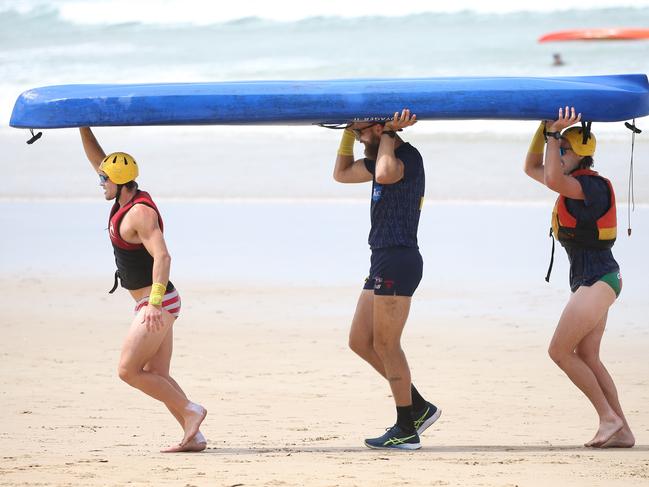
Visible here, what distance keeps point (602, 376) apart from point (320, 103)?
6.77 feet

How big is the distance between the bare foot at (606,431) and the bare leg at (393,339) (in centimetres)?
97

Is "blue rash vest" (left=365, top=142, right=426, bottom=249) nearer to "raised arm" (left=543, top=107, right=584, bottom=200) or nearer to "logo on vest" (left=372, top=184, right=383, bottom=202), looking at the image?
"logo on vest" (left=372, top=184, right=383, bottom=202)

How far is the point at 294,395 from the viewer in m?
7.56

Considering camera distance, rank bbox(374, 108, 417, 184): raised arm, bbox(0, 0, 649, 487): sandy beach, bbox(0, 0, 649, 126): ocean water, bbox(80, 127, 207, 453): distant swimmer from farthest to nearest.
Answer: bbox(0, 0, 649, 126): ocean water → bbox(374, 108, 417, 184): raised arm → bbox(80, 127, 207, 453): distant swimmer → bbox(0, 0, 649, 487): sandy beach

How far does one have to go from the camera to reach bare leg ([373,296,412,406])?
6109 mm

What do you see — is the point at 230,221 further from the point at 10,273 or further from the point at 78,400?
the point at 78,400

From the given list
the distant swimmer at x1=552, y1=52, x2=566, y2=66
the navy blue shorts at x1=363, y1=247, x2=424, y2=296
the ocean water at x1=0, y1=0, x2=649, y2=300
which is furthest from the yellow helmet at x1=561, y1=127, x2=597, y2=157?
the distant swimmer at x1=552, y1=52, x2=566, y2=66

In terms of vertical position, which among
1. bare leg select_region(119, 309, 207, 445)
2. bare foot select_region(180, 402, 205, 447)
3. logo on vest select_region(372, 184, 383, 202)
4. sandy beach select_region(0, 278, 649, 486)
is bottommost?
sandy beach select_region(0, 278, 649, 486)

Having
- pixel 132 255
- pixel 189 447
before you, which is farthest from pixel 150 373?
pixel 132 255

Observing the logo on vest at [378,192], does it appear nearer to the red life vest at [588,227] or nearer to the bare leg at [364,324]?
the bare leg at [364,324]

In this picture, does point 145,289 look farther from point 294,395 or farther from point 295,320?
point 295,320

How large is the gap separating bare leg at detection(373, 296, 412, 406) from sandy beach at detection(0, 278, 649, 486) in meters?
0.35

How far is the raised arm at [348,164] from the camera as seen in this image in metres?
6.38

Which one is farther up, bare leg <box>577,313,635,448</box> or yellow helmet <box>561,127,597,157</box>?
yellow helmet <box>561,127,597,157</box>
